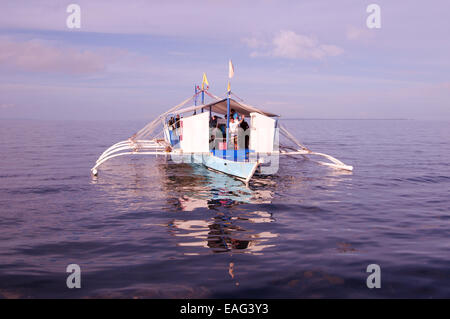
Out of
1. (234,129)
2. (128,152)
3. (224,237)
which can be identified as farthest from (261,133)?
(128,152)

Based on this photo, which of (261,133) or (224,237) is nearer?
(224,237)

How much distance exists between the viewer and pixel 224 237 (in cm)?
930

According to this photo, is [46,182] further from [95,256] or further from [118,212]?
[95,256]

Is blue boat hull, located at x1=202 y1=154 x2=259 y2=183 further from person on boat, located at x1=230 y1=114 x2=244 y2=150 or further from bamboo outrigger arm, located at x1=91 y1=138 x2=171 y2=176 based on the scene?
bamboo outrigger arm, located at x1=91 y1=138 x2=171 y2=176

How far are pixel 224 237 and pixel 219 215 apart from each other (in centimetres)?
231

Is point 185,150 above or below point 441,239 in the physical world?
above

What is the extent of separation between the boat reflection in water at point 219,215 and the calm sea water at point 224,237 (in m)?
0.05

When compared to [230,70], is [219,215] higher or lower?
lower

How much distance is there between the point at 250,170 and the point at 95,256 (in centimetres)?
976

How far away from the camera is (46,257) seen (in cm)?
795

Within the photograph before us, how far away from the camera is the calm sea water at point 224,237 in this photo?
6.52 m

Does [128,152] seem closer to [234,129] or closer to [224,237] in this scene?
[234,129]

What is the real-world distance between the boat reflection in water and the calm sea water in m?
0.05
